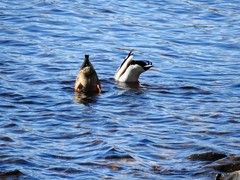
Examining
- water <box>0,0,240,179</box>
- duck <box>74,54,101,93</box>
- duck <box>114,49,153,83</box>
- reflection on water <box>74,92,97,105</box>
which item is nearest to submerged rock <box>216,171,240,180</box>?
water <box>0,0,240,179</box>

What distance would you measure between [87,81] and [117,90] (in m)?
0.84

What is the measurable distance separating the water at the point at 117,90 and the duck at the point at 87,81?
24 cm

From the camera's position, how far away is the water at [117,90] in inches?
440

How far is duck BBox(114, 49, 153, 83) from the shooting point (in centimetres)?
1695

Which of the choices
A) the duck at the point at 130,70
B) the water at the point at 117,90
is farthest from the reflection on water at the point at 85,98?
the duck at the point at 130,70

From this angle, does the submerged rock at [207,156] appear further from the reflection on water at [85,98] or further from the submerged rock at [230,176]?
the reflection on water at [85,98]

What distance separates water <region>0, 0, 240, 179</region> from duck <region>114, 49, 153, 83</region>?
0.21 m

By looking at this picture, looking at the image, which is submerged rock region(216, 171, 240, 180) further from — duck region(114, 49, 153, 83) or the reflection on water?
duck region(114, 49, 153, 83)

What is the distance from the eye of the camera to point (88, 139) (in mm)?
12203

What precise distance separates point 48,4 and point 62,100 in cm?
976

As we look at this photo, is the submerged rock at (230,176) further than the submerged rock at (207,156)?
No

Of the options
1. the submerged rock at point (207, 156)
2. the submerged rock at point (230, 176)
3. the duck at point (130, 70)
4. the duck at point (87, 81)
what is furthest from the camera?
the duck at point (130, 70)

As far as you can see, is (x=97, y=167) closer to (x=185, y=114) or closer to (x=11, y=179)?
(x=11, y=179)

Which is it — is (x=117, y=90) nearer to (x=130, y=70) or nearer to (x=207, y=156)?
(x=130, y=70)
